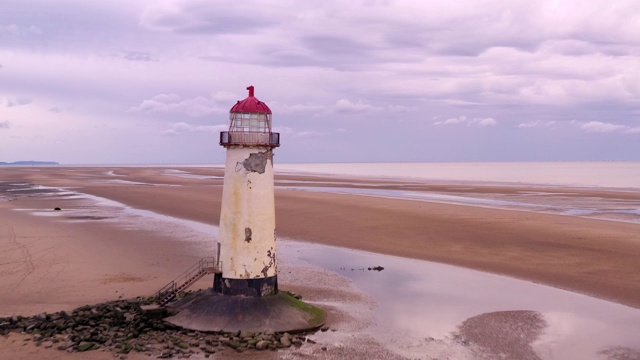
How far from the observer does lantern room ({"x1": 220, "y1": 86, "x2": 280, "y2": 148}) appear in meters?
15.3

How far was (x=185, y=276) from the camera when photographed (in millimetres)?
21781

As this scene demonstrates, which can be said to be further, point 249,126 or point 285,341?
point 249,126

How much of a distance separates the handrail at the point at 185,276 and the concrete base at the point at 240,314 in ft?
3.03

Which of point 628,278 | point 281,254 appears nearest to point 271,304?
point 281,254

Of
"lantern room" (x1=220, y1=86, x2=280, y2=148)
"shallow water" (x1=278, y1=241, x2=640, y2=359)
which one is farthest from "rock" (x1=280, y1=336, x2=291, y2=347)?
"lantern room" (x1=220, y1=86, x2=280, y2=148)

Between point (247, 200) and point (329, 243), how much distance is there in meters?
15.4

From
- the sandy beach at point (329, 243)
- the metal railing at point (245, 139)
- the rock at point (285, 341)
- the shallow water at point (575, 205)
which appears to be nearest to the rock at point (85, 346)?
the sandy beach at point (329, 243)

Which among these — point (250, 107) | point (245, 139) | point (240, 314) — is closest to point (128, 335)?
point (240, 314)

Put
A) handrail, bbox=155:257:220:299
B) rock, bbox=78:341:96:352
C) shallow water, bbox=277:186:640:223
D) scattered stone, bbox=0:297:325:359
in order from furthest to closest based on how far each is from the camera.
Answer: shallow water, bbox=277:186:640:223 → handrail, bbox=155:257:220:299 → scattered stone, bbox=0:297:325:359 → rock, bbox=78:341:96:352

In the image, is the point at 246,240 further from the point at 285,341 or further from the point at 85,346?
the point at 85,346

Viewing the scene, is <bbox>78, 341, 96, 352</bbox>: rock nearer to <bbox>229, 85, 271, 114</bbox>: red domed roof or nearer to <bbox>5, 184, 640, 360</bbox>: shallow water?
<bbox>5, 184, 640, 360</bbox>: shallow water

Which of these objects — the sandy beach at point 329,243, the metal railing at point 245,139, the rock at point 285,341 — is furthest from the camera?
the sandy beach at point 329,243

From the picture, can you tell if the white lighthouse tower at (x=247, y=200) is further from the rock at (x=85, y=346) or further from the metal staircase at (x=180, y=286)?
the rock at (x=85, y=346)

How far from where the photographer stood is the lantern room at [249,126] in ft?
50.2
